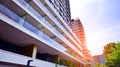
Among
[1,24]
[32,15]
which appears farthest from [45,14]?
[1,24]

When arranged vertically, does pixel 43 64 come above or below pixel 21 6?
below

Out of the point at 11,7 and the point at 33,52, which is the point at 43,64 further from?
the point at 11,7

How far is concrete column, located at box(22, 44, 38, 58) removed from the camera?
16.2 meters

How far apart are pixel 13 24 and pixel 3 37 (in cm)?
335

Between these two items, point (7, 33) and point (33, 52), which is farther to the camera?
point (33, 52)

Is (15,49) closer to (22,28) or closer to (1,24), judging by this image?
(22,28)

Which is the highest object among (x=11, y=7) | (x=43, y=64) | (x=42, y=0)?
(x=42, y=0)

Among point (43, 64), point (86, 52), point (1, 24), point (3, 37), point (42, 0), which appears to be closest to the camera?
point (1, 24)

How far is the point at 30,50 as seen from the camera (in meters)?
16.6

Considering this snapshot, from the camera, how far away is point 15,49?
56.3 ft

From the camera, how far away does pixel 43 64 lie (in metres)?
17.6

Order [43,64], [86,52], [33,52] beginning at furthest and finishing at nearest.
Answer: [86,52] < [43,64] < [33,52]

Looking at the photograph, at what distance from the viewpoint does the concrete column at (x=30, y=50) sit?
16191mm

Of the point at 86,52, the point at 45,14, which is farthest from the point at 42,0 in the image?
the point at 86,52
